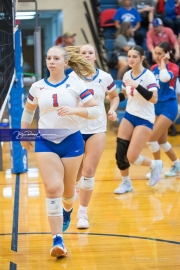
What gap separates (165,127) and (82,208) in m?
2.14

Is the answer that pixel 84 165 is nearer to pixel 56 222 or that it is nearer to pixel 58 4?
pixel 56 222

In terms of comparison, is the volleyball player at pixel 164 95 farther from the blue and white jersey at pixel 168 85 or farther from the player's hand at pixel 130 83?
the player's hand at pixel 130 83

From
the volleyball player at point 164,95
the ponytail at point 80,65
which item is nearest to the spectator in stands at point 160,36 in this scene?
the volleyball player at point 164,95

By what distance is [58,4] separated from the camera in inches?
533

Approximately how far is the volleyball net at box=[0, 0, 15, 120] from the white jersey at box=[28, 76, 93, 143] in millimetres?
521

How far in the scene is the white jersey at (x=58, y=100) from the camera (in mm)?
4305

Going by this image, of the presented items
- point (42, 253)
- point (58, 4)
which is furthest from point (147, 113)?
point (58, 4)

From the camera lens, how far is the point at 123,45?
1151 centimetres

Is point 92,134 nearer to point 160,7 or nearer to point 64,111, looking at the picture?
point 64,111

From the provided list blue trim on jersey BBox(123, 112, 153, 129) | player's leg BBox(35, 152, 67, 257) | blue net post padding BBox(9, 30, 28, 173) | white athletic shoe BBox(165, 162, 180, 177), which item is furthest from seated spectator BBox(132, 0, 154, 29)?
player's leg BBox(35, 152, 67, 257)

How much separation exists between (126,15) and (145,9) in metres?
0.76

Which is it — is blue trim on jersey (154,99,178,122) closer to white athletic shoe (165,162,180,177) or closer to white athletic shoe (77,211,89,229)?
white athletic shoe (165,162,180,177)

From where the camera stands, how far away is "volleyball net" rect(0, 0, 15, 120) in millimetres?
5273

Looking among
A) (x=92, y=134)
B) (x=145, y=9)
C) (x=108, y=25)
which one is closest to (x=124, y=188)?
(x=92, y=134)
